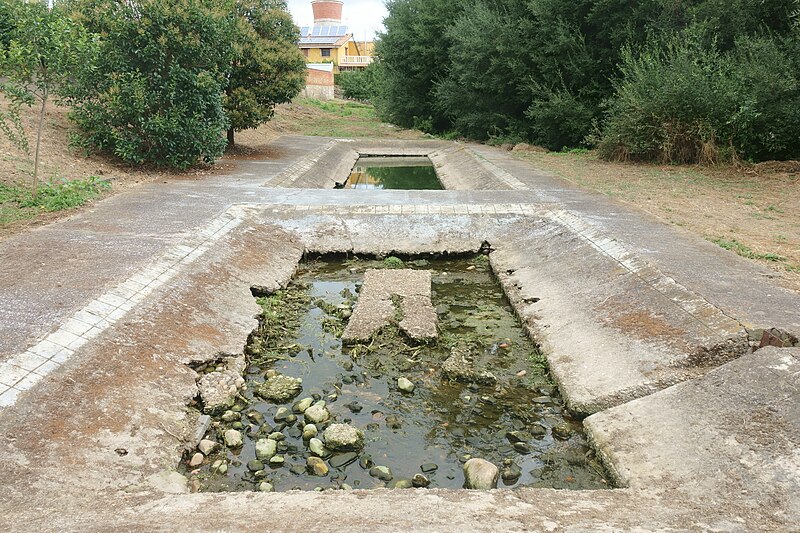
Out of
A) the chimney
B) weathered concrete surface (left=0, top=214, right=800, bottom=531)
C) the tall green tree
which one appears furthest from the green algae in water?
the chimney

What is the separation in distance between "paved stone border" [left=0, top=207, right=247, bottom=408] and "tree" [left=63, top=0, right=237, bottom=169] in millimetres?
6737

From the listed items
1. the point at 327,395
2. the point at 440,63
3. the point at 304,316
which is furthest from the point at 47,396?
the point at 440,63

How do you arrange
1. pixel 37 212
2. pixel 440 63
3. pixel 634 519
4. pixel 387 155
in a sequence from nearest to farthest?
pixel 634 519 → pixel 37 212 → pixel 387 155 → pixel 440 63

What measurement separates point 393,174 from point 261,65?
703 centimetres

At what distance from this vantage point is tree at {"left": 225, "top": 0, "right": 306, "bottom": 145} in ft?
59.2

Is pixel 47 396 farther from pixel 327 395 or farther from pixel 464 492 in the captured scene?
pixel 464 492

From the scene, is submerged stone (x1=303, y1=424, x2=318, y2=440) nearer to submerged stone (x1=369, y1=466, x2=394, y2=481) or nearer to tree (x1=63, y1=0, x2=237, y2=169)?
submerged stone (x1=369, y1=466, x2=394, y2=481)

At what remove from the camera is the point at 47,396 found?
471 centimetres

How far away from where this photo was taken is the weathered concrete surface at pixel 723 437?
159 inches

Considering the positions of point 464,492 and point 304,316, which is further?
point 304,316

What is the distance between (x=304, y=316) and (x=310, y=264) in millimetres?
2559

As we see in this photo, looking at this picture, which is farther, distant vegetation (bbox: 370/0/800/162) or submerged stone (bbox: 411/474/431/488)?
distant vegetation (bbox: 370/0/800/162)

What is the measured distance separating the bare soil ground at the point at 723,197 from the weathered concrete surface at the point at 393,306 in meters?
4.12

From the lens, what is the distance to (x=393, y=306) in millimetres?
8211
